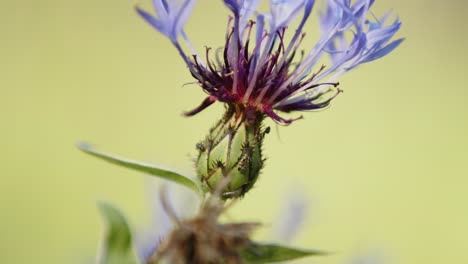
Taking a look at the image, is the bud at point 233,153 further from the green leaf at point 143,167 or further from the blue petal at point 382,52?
the blue petal at point 382,52

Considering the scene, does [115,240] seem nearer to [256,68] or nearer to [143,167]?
[143,167]

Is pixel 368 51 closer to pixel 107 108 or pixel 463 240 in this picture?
pixel 463 240

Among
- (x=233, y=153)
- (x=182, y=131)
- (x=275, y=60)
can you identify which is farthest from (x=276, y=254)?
(x=182, y=131)

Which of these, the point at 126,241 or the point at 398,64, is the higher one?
the point at 398,64

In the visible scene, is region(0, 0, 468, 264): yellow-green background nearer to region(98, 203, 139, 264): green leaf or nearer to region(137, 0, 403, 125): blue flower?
region(137, 0, 403, 125): blue flower

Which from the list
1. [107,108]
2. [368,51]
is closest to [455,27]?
[107,108]

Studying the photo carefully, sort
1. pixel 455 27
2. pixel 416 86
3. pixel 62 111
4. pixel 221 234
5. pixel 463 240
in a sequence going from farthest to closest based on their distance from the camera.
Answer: pixel 455 27 < pixel 416 86 < pixel 62 111 < pixel 463 240 < pixel 221 234
